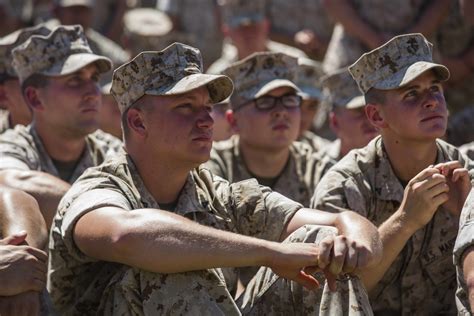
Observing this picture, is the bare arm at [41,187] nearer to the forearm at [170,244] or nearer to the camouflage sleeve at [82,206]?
the camouflage sleeve at [82,206]

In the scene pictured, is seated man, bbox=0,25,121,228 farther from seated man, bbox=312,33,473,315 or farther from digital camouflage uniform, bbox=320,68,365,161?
digital camouflage uniform, bbox=320,68,365,161

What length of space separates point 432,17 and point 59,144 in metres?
3.23

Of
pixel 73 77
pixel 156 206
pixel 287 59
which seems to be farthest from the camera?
pixel 287 59

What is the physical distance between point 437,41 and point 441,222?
3.60 m

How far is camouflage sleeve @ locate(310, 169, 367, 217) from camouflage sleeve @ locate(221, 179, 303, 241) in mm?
500

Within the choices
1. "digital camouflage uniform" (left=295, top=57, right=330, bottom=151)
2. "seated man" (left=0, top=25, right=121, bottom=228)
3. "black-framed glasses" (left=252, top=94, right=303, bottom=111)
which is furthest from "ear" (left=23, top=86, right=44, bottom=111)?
"digital camouflage uniform" (left=295, top=57, right=330, bottom=151)

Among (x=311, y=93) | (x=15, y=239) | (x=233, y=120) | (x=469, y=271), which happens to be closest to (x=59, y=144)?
(x=233, y=120)

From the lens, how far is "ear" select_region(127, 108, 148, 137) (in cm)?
480

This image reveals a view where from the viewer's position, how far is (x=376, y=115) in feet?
18.0

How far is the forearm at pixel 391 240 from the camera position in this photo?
4824 mm

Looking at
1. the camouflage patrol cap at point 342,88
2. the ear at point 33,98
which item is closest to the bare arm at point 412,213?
the ear at point 33,98

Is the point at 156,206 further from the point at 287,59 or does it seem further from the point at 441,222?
the point at 287,59

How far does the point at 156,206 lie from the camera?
471cm

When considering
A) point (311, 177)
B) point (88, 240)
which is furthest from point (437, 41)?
point (88, 240)
